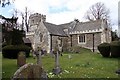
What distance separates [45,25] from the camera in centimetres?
4012

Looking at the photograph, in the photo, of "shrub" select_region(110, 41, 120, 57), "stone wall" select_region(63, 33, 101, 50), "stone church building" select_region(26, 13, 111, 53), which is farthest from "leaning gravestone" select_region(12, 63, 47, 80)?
"stone wall" select_region(63, 33, 101, 50)

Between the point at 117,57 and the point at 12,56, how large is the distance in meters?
13.1

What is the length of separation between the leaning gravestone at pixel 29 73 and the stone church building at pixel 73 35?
106ft

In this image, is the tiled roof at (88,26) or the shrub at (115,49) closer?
the shrub at (115,49)

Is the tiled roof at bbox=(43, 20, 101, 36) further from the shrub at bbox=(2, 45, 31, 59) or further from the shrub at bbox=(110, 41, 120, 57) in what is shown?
the shrub at bbox=(2, 45, 31, 59)

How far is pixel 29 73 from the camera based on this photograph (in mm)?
6098

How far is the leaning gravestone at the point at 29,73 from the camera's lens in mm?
5984

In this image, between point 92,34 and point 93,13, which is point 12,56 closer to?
point 92,34

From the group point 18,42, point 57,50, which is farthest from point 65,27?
point 57,50

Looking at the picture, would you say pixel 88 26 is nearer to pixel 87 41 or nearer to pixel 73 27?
pixel 87 41

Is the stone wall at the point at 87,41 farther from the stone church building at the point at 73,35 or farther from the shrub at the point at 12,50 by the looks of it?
the shrub at the point at 12,50

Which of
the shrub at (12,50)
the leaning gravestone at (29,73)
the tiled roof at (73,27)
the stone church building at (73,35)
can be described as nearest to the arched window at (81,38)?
the stone church building at (73,35)

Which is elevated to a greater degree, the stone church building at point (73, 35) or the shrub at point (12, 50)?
the stone church building at point (73, 35)

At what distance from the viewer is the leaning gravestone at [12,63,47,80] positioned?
5984 mm
